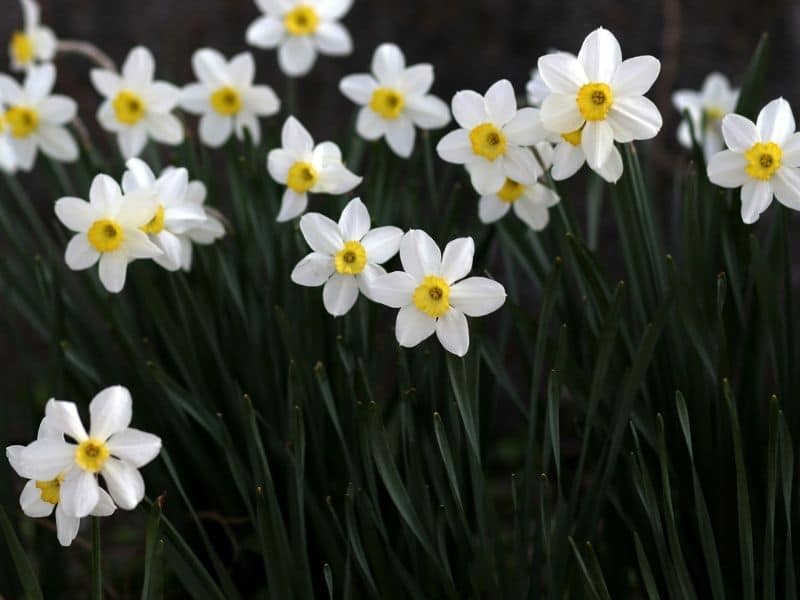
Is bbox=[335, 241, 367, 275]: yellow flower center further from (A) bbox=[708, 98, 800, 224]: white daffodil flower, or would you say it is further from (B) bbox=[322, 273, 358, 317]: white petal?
(A) bbox=[708, 98, 800, 224]: white daffodil flower

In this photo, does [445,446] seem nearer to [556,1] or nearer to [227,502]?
[227,502]

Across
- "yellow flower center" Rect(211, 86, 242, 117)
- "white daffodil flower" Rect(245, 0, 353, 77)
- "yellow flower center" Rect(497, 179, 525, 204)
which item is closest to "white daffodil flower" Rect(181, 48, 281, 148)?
"yellow flower center" Rect(211, 86, 242, 117)

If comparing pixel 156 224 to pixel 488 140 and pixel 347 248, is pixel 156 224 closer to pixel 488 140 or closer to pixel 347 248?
pixel 347 248

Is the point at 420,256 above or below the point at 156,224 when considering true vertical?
below

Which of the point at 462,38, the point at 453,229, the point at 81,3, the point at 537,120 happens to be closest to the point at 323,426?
the point at 453,229

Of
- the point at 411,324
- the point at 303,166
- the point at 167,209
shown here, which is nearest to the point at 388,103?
the point at 303,166

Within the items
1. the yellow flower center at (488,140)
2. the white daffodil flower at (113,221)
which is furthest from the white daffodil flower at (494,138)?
the white daffodil flower at (113,221)
